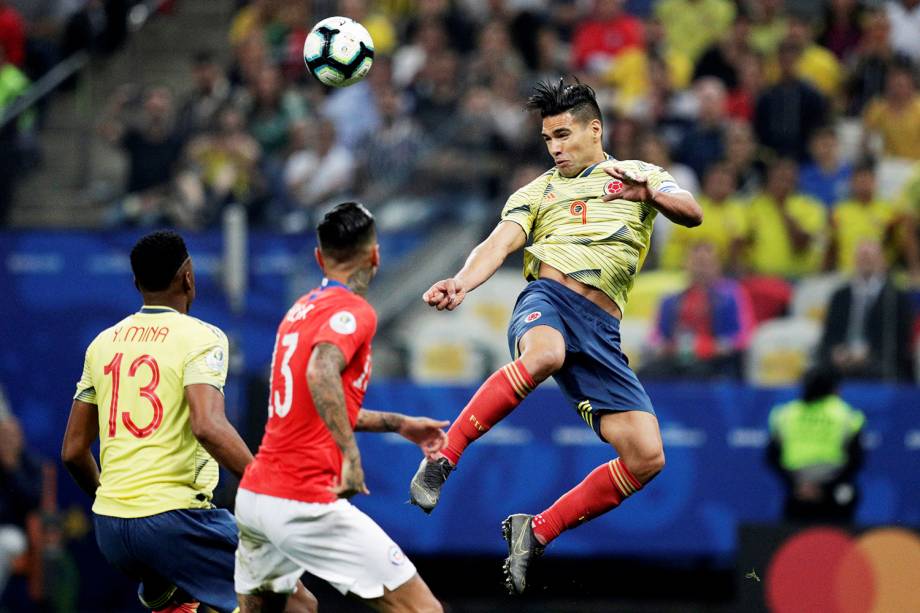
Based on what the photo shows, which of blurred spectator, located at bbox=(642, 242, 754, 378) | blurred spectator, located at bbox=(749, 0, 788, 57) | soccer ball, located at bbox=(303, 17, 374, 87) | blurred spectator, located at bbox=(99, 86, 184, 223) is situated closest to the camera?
soccer ball, located at bbox=(303, 17, 374, 87)

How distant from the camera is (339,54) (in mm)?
9125

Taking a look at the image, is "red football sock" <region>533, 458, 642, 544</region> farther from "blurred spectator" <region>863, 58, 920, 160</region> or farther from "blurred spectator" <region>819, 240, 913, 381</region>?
"blurred spectator" <region>863, 58, 920, 160</region>

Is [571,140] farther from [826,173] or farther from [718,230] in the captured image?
[826,173]

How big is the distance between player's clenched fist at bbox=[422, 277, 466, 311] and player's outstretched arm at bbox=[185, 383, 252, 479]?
1107 mm

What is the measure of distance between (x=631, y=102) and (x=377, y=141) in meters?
2.77

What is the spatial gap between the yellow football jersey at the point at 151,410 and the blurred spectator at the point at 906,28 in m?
10.8

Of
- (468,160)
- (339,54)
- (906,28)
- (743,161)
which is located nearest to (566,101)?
(339,54)

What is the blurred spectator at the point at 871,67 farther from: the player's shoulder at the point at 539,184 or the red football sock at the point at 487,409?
the red football sock at the point at 487,409

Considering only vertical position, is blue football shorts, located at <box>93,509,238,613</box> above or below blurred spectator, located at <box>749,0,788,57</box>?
below

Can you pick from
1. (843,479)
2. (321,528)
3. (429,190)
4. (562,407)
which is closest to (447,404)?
(562,407)

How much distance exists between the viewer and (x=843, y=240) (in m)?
14.3

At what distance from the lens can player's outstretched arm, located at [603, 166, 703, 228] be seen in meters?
7.86

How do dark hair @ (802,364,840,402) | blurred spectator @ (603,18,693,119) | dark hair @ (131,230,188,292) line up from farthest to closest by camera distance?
blurred spectator @ (603,18,693,119) → dark hair @ (802,364,840,402) → dark hair @ (131,230,188,292)

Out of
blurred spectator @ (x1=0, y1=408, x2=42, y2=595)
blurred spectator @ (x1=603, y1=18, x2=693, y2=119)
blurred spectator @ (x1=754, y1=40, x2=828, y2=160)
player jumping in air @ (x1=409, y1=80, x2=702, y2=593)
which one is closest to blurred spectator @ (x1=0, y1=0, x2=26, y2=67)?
blurred spectator @ (x1=0, y1=408, x2=42, y2=595)
